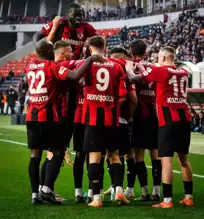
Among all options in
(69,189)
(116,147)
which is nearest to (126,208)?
(116,147)

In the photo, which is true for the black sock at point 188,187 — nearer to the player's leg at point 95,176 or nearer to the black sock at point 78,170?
the player's leg at point 95,176

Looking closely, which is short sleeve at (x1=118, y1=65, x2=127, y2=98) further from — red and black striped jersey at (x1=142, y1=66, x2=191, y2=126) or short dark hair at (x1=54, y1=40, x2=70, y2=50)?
short dark hair at (x1=54, y1=40, x2=70, y2=50)

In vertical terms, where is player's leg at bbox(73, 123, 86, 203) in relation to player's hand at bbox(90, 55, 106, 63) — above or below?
below

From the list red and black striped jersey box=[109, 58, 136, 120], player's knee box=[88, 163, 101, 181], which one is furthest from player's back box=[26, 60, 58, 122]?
red and black striped jersey box=[109, 58, 136, 120]

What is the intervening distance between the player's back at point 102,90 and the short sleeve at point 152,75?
1.01 feet

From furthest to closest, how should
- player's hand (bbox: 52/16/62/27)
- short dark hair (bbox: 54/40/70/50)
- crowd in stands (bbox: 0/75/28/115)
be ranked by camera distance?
1. crowd in stands (bbox: 0/75/28/115)
2. player's hand (bbox: 52/16/62/27)
3. short dark hair (bbox: 54/40/70/50)

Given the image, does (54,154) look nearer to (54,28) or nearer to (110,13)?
(54,28)

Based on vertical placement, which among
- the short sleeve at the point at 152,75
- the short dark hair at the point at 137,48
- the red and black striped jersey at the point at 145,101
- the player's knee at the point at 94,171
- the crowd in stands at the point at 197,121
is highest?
the short dark hair at the point at 137,48

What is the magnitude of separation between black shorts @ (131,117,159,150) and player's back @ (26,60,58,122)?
1201 millimetres

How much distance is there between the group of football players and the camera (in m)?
8.44

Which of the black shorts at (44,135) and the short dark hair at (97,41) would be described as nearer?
the short dark hair at (97,41)

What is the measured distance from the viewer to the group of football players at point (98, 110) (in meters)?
8.44

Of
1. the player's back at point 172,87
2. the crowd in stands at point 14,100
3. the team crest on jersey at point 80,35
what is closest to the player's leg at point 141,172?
the player's back at point 172,87

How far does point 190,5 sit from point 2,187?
37.4m
